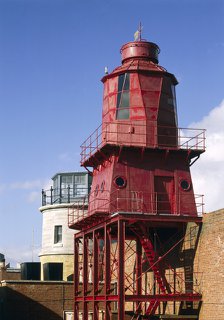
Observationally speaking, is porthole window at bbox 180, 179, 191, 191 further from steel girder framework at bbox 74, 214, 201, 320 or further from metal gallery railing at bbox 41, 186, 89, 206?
metal gallery railing at bbox 41, 186, 89, 206

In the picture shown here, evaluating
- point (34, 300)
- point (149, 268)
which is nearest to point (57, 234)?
point (34, 300)

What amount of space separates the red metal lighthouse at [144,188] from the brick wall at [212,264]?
2.79ft

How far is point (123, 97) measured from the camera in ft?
126

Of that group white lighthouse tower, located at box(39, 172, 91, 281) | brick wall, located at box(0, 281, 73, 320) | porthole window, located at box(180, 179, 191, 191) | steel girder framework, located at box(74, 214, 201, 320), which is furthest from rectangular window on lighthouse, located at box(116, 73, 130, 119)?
white lighthouse tower, located at box(39, 172, 91, 281)

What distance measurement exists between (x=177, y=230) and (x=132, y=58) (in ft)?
33.7

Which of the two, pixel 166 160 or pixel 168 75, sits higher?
pixel 168 75

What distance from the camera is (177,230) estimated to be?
120 ft

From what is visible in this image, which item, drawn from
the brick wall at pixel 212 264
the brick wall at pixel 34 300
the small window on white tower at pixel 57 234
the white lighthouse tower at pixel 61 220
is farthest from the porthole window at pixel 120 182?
the small window on white tower at pixel 57 234

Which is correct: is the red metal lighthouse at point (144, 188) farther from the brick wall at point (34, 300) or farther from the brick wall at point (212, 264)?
the brick wall at point (34, 300)

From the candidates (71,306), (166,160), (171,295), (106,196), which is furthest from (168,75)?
(71,306)

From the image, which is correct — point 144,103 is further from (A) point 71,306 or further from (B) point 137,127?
(A) point 71,306

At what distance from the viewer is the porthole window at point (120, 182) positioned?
36.4m

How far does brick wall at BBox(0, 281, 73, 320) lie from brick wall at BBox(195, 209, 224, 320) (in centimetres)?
1348

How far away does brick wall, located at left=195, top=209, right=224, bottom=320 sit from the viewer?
31500 millimetres
